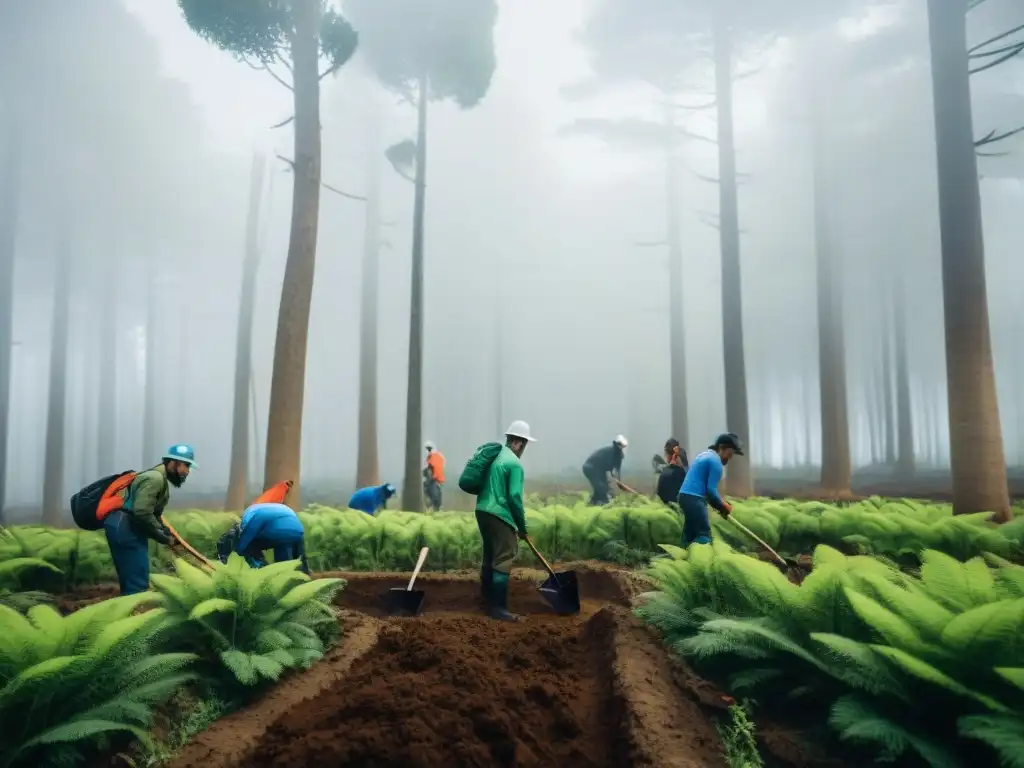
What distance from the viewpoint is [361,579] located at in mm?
7801

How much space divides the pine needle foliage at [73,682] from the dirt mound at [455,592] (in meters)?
3.72

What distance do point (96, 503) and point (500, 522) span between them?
3.73 metres

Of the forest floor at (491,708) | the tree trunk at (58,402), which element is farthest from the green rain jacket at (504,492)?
the tree trunk at (58,402)

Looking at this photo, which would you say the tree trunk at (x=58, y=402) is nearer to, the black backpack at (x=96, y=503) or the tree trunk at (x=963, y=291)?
the black backpack at (x=96, y=503)

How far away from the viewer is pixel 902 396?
24922 millimetres

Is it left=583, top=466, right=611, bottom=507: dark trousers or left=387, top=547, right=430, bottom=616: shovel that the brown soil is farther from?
left=583, top=466, right=611, bottom=507: dark trousers

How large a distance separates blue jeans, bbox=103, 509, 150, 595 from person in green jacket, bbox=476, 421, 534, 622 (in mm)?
3179

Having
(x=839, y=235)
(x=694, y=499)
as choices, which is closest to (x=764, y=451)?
(x=839, y=235)

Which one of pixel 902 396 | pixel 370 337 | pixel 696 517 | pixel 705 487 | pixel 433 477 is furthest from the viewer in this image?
pixel 902 396

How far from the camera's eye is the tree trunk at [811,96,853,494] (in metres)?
16.3

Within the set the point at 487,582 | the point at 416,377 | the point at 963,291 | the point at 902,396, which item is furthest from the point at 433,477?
the point at 902,396

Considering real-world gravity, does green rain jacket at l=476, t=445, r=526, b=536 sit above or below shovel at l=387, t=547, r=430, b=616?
above

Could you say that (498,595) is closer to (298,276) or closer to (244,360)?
(298,276)

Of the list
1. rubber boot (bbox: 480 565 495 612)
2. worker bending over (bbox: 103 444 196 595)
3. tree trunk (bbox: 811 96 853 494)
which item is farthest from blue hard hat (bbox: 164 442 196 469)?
tree trunk (bbox: 811 96 853 494)
